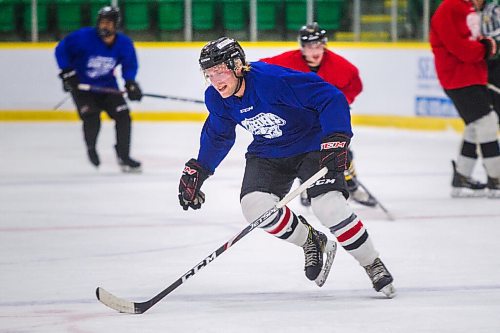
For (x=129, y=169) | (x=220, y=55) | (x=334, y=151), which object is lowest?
(x=129, y=169)

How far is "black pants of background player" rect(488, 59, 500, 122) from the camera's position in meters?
6.14

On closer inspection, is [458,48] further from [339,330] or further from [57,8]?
[57,8]

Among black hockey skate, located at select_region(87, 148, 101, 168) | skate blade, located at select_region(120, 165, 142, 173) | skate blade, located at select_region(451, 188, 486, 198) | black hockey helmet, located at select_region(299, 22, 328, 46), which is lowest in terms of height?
skate blade, located at select_region(120, 165, 142, 173)

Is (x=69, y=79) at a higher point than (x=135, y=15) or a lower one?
lower

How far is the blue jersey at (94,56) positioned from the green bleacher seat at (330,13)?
3.91m

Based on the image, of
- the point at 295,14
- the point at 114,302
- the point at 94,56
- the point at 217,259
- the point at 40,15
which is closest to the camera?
the point at 114,302

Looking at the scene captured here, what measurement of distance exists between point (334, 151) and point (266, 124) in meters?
0.31

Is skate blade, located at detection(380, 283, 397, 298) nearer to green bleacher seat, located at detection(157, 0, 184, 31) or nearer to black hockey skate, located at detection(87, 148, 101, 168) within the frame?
black hockey skate, located at detection(87, 148, 101, 168)

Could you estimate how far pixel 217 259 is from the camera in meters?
4.20

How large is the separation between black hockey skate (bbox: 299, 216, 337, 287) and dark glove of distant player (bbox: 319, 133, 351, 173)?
441mm

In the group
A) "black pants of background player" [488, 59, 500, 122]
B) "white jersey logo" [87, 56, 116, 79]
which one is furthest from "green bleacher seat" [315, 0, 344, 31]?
"black pants of background player" [488, 59, 500, 122]

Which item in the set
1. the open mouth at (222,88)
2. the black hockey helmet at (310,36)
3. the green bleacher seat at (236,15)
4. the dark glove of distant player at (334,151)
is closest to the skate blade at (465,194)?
the black hockey helmet at (310,36)

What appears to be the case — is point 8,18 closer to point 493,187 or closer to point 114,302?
point 493,187

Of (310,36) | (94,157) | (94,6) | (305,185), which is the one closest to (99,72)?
(94,157)
